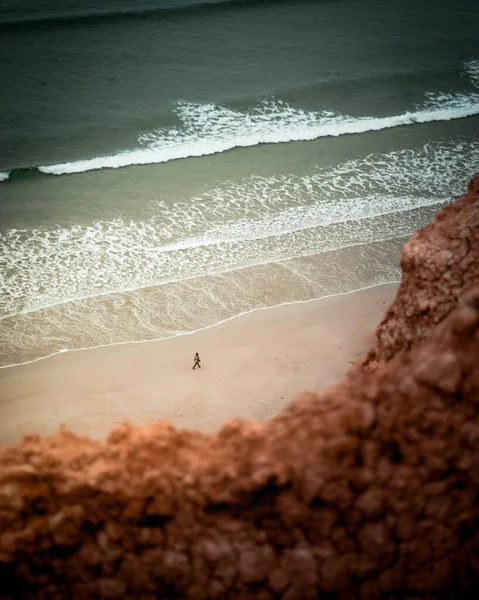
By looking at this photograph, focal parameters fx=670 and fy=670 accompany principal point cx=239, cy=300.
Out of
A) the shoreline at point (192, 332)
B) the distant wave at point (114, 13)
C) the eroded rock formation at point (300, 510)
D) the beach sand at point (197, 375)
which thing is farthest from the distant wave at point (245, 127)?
the eroded rock formation at point (300, 510)

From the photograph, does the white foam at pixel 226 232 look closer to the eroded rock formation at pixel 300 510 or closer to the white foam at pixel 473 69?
the white foam at pixel 473 69

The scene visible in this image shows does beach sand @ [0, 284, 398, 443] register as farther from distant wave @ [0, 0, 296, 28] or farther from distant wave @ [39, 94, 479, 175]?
Answer: distant wave @ [0, 0, 296, 28]

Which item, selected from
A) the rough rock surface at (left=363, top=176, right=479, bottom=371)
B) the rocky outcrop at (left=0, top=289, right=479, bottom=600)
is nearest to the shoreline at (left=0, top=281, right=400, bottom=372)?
the rough rock surface at (left=363, top=176, right=479, bottom=371)

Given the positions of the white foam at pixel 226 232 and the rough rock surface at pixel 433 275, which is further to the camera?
the white foam at pixel 226 232

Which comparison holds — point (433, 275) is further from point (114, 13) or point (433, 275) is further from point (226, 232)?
point (114, 13)

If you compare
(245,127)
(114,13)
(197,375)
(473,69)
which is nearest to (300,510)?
(197,375)

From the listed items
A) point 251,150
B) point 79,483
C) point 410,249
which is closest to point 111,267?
point 251,150

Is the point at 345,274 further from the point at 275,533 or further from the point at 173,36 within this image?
the point at 173,36
